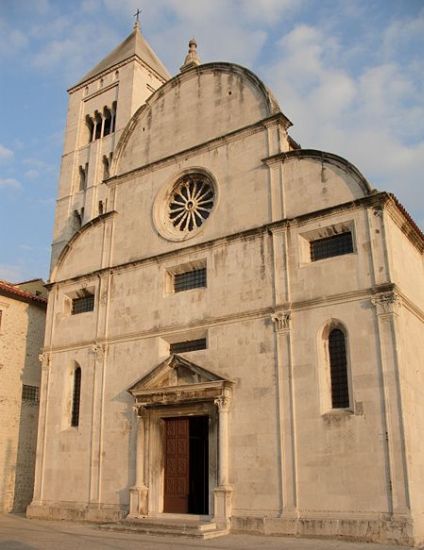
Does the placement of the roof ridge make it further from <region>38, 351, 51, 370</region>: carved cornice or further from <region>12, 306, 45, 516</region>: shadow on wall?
<region>38, 351, 51, 370</region>: carved cornice

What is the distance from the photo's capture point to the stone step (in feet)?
48.4

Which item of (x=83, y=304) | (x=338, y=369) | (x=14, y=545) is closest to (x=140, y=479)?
(x=14, y=545)

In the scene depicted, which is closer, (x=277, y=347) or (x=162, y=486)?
(x=277, y=347)

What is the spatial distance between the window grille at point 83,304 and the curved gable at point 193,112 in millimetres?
5123

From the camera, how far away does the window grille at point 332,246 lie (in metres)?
16.5

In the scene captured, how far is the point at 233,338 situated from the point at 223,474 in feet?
12.7

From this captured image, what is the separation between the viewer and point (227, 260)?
1830 centimetres

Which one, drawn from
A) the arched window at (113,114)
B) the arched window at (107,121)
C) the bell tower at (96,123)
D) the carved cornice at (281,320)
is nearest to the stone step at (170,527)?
the carved cornice at (281,320)

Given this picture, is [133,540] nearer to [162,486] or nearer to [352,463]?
[162,486]

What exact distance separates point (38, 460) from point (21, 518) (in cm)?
198

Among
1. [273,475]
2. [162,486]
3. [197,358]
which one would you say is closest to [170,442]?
[162,486]

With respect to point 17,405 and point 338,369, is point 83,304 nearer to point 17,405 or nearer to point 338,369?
point 17,405

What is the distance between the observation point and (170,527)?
50.2ft

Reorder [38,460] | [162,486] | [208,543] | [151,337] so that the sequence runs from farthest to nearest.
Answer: [38,460], [151,337], [162,486], [208,543]
